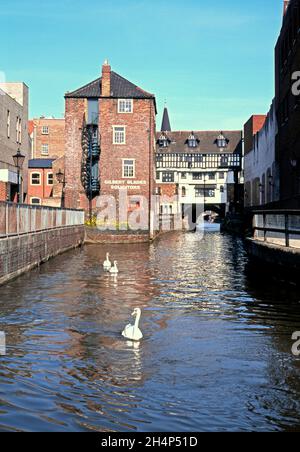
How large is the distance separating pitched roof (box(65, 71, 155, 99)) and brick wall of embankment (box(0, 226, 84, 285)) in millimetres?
18495

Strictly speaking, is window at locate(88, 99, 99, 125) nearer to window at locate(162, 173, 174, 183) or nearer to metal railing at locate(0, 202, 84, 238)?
metal railing at locate(0, 202, 84, 238)

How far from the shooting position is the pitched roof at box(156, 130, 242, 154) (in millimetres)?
85500

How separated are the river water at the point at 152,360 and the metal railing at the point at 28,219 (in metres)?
2.28

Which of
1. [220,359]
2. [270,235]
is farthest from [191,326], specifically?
[270,235]

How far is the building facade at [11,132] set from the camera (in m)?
34.5

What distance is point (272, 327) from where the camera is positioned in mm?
9781

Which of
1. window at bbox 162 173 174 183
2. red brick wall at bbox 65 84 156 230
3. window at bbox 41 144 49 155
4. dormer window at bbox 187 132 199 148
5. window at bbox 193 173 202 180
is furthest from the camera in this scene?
dormer window at bbox 187 132 199 148

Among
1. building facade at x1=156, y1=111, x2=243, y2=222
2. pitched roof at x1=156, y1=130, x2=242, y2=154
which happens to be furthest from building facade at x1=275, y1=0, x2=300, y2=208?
pitched roof at x1=156, y1=130, x2=242, y2=154

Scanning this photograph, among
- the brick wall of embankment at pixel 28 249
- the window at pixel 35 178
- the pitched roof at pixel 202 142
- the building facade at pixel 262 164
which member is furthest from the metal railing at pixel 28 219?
the pitched roof at pixel 202 142

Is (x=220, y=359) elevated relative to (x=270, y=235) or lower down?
lower down

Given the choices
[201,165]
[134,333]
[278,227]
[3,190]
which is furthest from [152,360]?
[201,165]
